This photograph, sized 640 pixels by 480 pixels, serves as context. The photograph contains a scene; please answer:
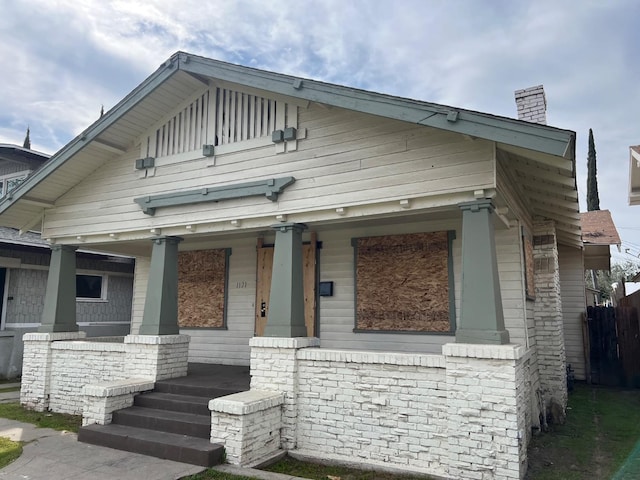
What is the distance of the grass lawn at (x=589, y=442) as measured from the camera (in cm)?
542

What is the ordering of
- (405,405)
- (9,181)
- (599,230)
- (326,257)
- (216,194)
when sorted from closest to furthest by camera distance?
1. (405,405)
2. (216,194)
3. (326,257)
4. (9,181)
5. (599,230)

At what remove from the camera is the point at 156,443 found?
5465 mm

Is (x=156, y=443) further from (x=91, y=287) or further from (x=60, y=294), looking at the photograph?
(x=91, y=287)

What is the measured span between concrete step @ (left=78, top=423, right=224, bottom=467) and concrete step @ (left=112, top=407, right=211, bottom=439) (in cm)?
8

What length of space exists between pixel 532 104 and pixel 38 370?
9.82 meters

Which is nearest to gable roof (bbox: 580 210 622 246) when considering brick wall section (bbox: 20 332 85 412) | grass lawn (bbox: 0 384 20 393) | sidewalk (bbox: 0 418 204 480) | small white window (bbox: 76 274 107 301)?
sidewalk (bbox: 0 418 204 480)

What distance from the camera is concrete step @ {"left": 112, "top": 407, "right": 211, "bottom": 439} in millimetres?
5754

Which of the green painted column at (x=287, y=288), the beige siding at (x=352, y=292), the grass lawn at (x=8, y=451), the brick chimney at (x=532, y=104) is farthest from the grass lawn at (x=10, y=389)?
the brick chimney at (x=532, y=104)

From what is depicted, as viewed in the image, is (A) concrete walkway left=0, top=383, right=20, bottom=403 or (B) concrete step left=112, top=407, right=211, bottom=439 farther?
(A) concrete walkway left=0, top=383, right=20, bottom=403

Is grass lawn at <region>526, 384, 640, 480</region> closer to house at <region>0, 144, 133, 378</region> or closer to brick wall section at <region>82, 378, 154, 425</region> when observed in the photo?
brick wall section at <region>82, 378, 154, 425</region>

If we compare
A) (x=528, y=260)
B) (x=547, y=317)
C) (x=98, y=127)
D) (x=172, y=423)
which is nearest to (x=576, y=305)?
(x=547, y=317)

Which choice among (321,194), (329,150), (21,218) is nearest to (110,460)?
(321,194)

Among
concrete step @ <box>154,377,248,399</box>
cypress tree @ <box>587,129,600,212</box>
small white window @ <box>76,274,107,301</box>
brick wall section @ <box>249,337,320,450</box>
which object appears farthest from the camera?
cypress tree @ <box>587,129,600,212</box>

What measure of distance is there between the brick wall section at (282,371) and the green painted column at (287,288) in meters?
0.15
